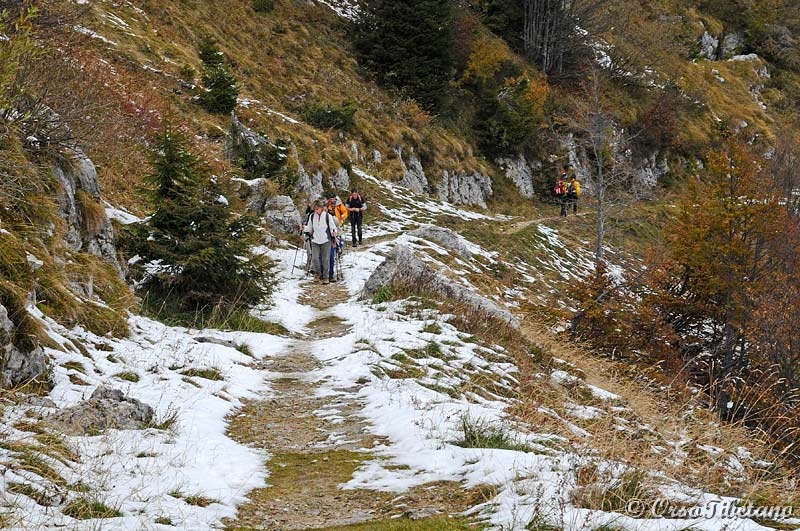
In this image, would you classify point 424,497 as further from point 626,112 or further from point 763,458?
point 626,112

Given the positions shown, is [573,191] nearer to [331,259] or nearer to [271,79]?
[271,79]

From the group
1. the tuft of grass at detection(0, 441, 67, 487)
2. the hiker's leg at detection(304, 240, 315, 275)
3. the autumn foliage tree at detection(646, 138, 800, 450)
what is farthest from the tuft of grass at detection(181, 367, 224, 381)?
the autumn foliage tree at detection(646, 138, 800, 450)

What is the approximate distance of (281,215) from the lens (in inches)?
723

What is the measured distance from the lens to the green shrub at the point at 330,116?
2831 cm

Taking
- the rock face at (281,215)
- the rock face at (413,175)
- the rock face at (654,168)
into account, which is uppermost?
the rock face at (654,168)

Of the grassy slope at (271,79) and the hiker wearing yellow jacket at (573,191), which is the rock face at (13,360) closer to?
the grassy slope at (271,79)

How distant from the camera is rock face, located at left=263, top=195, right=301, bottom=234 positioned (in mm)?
18156

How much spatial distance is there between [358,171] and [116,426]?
23342 mm

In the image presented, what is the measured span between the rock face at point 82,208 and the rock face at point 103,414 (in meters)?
3.67

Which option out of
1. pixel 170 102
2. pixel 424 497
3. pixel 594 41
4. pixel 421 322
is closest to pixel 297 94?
pixel 170 102

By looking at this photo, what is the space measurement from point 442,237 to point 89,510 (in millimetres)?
16247

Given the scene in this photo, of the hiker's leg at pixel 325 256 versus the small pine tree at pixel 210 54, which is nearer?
the hiker's leg at pixel 325 256

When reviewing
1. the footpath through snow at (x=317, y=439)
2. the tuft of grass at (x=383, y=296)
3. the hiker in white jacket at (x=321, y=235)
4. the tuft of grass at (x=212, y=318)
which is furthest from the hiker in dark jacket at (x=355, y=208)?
the footpath through snow at (x=317, y=439)

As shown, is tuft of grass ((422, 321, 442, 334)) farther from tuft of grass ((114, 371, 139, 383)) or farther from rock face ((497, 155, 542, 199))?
rock face ((497, 155, 542, 199))
